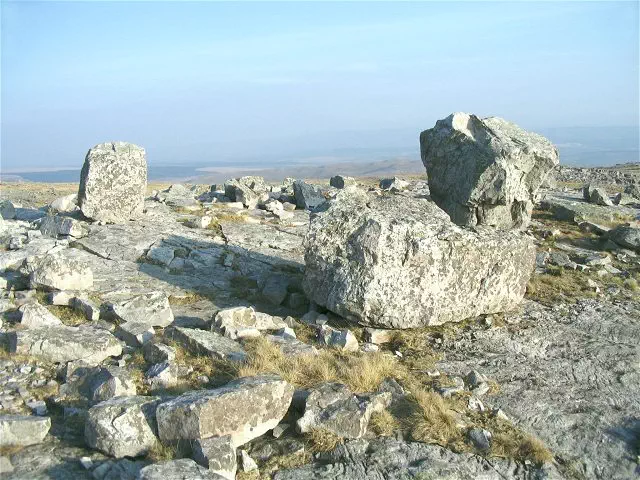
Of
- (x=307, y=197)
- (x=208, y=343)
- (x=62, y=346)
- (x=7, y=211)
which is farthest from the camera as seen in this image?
(x=307, y=197)

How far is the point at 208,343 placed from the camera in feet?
29.3

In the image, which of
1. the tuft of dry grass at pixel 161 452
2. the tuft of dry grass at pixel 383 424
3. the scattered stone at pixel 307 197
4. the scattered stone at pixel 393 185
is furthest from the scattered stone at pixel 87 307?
the scattered stone at pixel 393 185

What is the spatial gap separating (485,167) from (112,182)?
10.9m

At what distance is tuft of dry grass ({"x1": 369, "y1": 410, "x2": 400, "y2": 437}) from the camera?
7168 mm

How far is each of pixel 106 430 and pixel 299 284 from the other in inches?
260

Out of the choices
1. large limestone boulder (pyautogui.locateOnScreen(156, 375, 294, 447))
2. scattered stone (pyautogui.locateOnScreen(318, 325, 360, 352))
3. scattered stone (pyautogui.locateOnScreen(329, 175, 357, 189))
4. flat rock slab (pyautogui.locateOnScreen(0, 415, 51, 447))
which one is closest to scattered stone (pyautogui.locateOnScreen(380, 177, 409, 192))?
scattered stone (pyautogui.locateOnScreen(329, 175, 357, 189))

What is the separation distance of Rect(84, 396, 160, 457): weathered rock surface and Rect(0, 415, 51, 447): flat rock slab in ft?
1.66

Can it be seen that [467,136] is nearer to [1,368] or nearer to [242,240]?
[242,240]

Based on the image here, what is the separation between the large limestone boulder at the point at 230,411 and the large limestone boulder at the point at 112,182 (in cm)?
1153

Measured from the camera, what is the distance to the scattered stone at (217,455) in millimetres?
6012

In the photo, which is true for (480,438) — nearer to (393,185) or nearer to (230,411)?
(230,411)

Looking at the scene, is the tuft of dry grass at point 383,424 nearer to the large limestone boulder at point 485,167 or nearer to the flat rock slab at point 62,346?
the flat rock slab at point 62,346

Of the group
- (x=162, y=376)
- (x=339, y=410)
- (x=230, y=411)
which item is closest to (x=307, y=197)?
(x=162, y=376)

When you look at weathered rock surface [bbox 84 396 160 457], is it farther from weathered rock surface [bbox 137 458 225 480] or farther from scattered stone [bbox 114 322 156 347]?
scattered stone [bbox 114 322 156 347]
